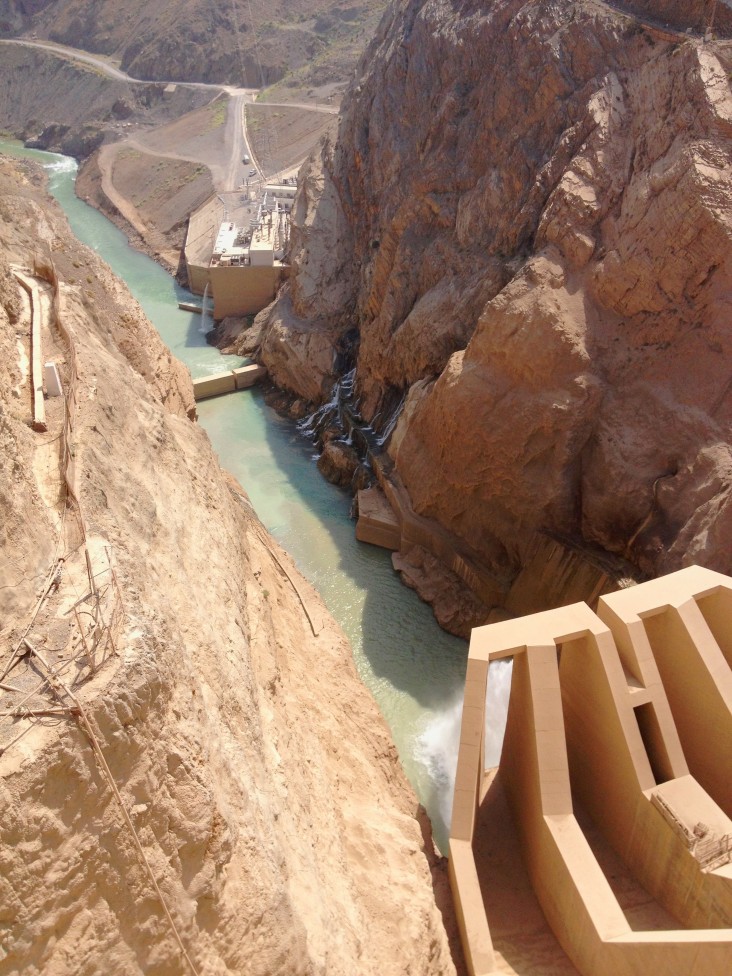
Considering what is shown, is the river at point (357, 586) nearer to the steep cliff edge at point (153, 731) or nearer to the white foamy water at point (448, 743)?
the white foamy water at point (448, 743)

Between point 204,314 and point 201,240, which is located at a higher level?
point 201,240

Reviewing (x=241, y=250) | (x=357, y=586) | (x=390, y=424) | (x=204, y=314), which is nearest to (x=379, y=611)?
(x=357, y=586)

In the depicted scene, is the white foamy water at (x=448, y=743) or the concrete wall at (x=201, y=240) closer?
the white foamy water at (x=448, y=743)

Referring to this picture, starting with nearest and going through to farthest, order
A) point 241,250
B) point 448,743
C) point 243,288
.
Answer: point 448,743 < point 243,288 < point 241,250

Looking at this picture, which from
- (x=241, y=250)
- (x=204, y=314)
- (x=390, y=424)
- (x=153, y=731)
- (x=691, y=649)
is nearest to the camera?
(x=153, y=731)

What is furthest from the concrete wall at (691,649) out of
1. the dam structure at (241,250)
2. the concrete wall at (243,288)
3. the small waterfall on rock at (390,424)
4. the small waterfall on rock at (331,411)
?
the concrete wall at (243,288)

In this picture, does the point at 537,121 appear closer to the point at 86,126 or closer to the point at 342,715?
the point at 342,715

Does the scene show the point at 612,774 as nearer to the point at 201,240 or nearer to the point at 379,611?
the point at 379,611

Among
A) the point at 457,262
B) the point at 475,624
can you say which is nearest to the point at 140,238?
the point at 457,262
